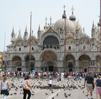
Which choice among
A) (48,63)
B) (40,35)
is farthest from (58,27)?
(48,63)

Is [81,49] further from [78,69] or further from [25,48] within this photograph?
[25,48]

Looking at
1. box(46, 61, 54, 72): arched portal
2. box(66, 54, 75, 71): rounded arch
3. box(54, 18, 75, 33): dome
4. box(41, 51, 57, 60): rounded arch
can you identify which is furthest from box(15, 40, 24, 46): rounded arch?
box(66, 54, 75, 71): rounded arch

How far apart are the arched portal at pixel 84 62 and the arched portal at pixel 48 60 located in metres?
6.50

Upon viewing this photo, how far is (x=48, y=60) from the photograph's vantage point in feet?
205

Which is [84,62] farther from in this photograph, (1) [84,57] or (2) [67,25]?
(2) [67,25]

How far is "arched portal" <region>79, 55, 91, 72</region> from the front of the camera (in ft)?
198

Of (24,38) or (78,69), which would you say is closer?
(78,69)

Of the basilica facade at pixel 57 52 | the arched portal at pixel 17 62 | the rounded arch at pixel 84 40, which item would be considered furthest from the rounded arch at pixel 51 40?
the arched portal at pixel 17 62

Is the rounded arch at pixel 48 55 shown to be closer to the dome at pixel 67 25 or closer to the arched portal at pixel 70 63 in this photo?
the arched portal at pixel 70 63

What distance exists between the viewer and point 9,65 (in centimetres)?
6419

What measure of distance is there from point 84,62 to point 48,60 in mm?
9021

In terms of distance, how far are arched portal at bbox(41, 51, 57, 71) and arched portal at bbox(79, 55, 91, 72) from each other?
6.50 m

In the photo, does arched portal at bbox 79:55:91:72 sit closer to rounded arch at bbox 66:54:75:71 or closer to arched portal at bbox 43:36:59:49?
rounded arch at bbox 66:54:75:71

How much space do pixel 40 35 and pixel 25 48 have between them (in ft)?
17.5
